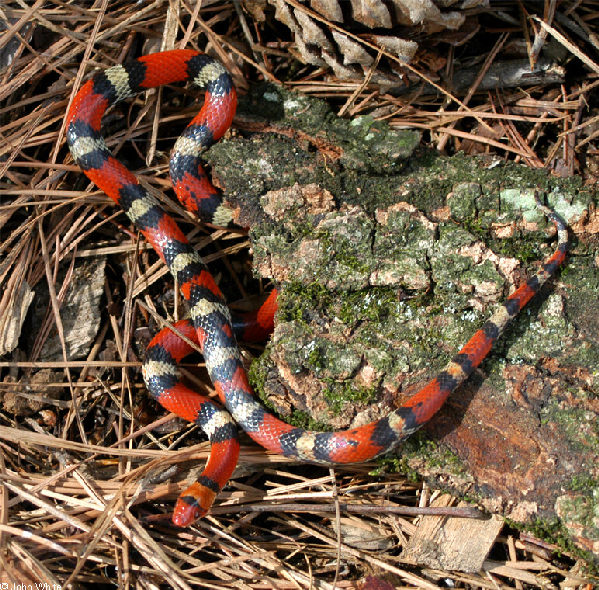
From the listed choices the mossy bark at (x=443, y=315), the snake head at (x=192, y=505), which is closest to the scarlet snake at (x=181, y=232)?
the snake head at (x=192, y=505)

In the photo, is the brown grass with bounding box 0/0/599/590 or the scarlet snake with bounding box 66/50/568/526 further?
the scarlet snake with bounding box 66/50/568/526

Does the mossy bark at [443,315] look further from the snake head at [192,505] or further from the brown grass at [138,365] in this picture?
the snake head at [192,505]

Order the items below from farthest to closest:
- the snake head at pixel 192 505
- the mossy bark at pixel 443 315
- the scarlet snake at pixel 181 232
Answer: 1. the scarlet snake at pixel 181 232
2. the snake head at pixel 192 505
3. the mossy bark at pixel 443 315

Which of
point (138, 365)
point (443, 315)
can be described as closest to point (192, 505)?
point (138, 365)

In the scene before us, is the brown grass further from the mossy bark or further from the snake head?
the mossy bark

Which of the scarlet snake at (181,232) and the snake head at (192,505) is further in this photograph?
the scarlet snake at (181,232)

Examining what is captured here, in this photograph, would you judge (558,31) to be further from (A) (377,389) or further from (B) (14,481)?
(B) (14,481)

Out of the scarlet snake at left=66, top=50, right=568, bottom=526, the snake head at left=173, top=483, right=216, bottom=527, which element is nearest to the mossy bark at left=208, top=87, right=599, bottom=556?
the scarlet snake at left=66, top=50, right=568, bottom=526

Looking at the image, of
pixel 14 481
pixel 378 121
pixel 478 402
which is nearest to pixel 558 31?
pixel 378 121

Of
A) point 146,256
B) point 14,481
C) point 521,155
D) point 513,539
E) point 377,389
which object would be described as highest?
point 146,256
